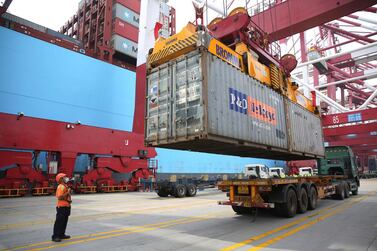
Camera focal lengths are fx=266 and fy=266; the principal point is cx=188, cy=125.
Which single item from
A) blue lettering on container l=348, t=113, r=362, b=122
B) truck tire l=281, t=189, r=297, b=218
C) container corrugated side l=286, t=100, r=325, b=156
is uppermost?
blue lettering on container l=348, t=113, r=362, b=122

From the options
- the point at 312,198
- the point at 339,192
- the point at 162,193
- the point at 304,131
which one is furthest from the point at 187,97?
the point at 162,193

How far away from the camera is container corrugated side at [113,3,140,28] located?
32.2 meters

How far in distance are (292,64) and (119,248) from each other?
38.5 feet

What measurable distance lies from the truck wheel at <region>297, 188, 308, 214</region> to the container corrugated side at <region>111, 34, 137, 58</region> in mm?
28148

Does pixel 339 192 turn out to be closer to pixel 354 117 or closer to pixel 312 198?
pixel 312 198

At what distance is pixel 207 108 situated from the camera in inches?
264

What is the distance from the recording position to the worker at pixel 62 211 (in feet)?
19.7

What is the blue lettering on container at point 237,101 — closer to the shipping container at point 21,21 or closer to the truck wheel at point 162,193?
the truck wheel at point 162,193

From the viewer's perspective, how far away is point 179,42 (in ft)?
26.2

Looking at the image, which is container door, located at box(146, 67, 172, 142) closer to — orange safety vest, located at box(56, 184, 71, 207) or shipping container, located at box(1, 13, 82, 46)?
orange safety vest, located at box(56, 184, 71, 207)

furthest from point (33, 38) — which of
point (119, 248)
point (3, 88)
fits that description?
point (119, 248)

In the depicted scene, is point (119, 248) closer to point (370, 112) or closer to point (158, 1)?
point (370, 112)

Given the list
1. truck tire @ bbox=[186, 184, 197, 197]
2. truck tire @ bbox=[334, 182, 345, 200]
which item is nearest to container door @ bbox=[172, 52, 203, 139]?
truck tire @ bbox=[334, 182, 345, 200]

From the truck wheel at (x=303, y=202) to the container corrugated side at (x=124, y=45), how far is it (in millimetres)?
28148
